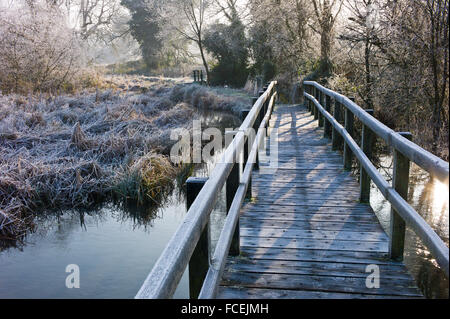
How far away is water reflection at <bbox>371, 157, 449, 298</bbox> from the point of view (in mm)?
5102

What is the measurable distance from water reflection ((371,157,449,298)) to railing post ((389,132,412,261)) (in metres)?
0.34

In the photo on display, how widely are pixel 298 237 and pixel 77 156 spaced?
7208mm

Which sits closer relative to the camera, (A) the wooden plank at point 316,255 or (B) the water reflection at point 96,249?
(A) the wooden plank at point 316,255

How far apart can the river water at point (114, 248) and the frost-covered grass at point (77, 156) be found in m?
0.39

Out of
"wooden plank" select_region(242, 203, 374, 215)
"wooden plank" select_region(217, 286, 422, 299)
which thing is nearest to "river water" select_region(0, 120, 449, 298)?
"wooden plank" select_region(242, 203, 374, 215)

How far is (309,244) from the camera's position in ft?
13.0

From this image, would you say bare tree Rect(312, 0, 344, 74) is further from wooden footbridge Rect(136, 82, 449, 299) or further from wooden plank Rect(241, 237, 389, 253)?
wooden plank Rect(241, 237, 389, 253)

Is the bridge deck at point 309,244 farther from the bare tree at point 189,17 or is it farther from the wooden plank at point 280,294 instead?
the bare tree at point 189,17

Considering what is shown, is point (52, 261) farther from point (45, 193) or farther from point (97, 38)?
point (97, 38)

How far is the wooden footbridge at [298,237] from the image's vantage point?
2.34 metres

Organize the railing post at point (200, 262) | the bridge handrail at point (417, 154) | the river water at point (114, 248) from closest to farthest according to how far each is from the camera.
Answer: the bridge handrail at point (417, 154) < the railing post at point (200, 262) < the river water at point (114, 248)
